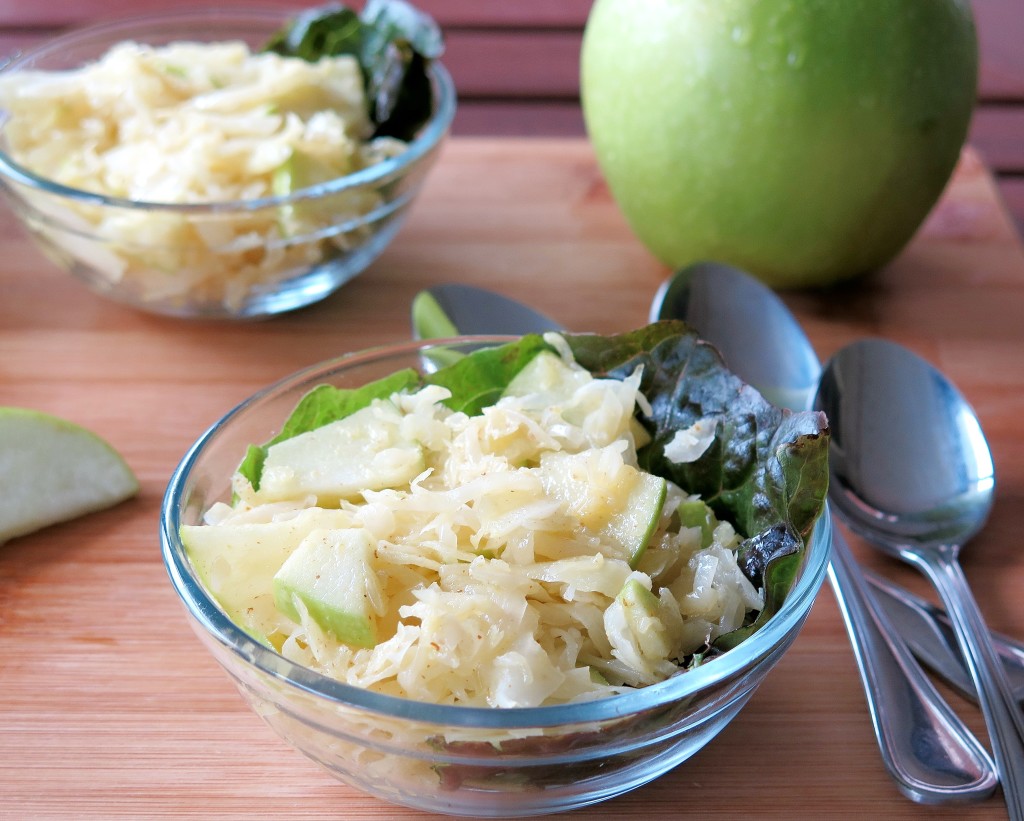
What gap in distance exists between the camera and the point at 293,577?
81 centimetres

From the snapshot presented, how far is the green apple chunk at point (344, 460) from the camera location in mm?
934

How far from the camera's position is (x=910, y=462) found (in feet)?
3.95

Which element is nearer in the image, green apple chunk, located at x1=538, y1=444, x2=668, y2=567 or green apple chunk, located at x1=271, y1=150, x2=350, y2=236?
green apple chunk, located at x1=538, y1=444, x2=668, y2=567

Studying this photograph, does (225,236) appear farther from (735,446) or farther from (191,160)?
(735,446)

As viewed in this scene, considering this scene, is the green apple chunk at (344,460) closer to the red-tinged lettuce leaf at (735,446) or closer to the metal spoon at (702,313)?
the red-tinged lettuce leaf at (735,446)

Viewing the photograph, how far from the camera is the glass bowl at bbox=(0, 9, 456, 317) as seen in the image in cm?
134

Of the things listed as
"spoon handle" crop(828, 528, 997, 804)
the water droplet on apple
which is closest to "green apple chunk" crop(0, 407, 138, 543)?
"spoon handle" crop(828, 528, 997, 804)

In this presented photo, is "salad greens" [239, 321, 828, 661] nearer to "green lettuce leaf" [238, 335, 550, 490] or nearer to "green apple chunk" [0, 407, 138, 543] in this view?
"green lettuce leaf" [238, 335, 550, 490]

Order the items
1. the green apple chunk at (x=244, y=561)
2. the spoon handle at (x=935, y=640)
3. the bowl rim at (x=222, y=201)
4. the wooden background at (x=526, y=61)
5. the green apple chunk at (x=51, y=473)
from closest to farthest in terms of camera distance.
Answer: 1. the green apple chunk at (x=244, y=561)
2. the spoon handle at (x=935, y=640)
3. the green apple chunk at (x=51, y=473)
4. the bowl rim at (x=222, y=201)
5. the wooden background at (x=526, y=61)

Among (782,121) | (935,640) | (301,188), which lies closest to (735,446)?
(935,640)

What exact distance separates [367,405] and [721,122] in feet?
2.09

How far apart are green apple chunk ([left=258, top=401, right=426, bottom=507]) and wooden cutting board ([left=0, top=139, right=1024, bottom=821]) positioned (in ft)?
0.67

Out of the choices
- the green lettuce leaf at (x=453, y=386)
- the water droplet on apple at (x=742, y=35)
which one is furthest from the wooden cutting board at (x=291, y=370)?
the water droplet on apple at (x=742, y=35)

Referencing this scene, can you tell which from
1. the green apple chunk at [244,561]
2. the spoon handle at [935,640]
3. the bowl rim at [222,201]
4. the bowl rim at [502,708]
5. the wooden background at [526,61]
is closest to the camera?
the bowl rim at [502,708]
